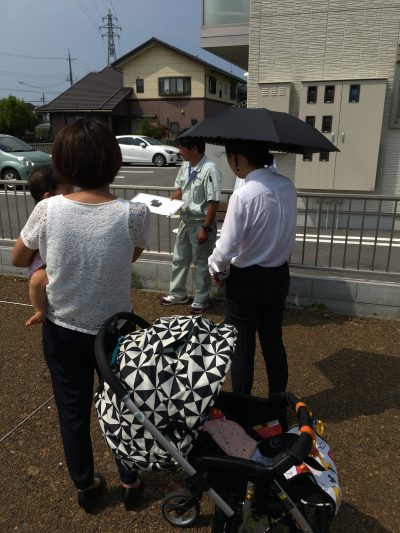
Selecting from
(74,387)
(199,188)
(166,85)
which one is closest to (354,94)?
(199,188)

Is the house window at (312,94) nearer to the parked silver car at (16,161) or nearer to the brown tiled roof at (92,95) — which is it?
the parked silver car at (16,161)

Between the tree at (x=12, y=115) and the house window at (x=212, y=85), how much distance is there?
16161 mm

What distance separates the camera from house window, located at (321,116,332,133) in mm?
7543

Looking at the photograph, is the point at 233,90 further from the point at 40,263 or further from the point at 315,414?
the point at 40,263

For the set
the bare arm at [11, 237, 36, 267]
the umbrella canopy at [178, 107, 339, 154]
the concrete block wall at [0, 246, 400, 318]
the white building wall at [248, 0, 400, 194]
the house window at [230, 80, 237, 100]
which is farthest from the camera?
the house window at [230, 80, 237, 100]

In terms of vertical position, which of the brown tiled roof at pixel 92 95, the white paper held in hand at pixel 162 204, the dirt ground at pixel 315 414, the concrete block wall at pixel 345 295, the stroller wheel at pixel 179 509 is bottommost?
the dirt ground at pixel 315 414

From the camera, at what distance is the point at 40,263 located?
7.16 ft

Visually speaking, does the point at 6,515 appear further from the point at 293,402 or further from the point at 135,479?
the point at 293,402

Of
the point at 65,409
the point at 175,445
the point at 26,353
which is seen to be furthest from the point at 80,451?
the point at 26,353

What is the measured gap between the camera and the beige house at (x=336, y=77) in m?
7.05

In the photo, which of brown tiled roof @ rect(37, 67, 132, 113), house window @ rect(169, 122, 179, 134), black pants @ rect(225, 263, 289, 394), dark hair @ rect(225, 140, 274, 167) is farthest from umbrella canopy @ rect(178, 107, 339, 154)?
house window @ rect(169, 122, 179, 134)

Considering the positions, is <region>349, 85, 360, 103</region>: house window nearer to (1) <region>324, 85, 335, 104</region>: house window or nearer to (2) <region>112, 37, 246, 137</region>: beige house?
(1) <region>324, 85, 335, 104</region>: house window

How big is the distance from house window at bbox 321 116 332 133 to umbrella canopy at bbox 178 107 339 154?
5.13 m

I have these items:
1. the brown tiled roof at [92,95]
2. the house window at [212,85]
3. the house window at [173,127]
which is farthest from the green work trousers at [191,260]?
the house window at [212,85]
